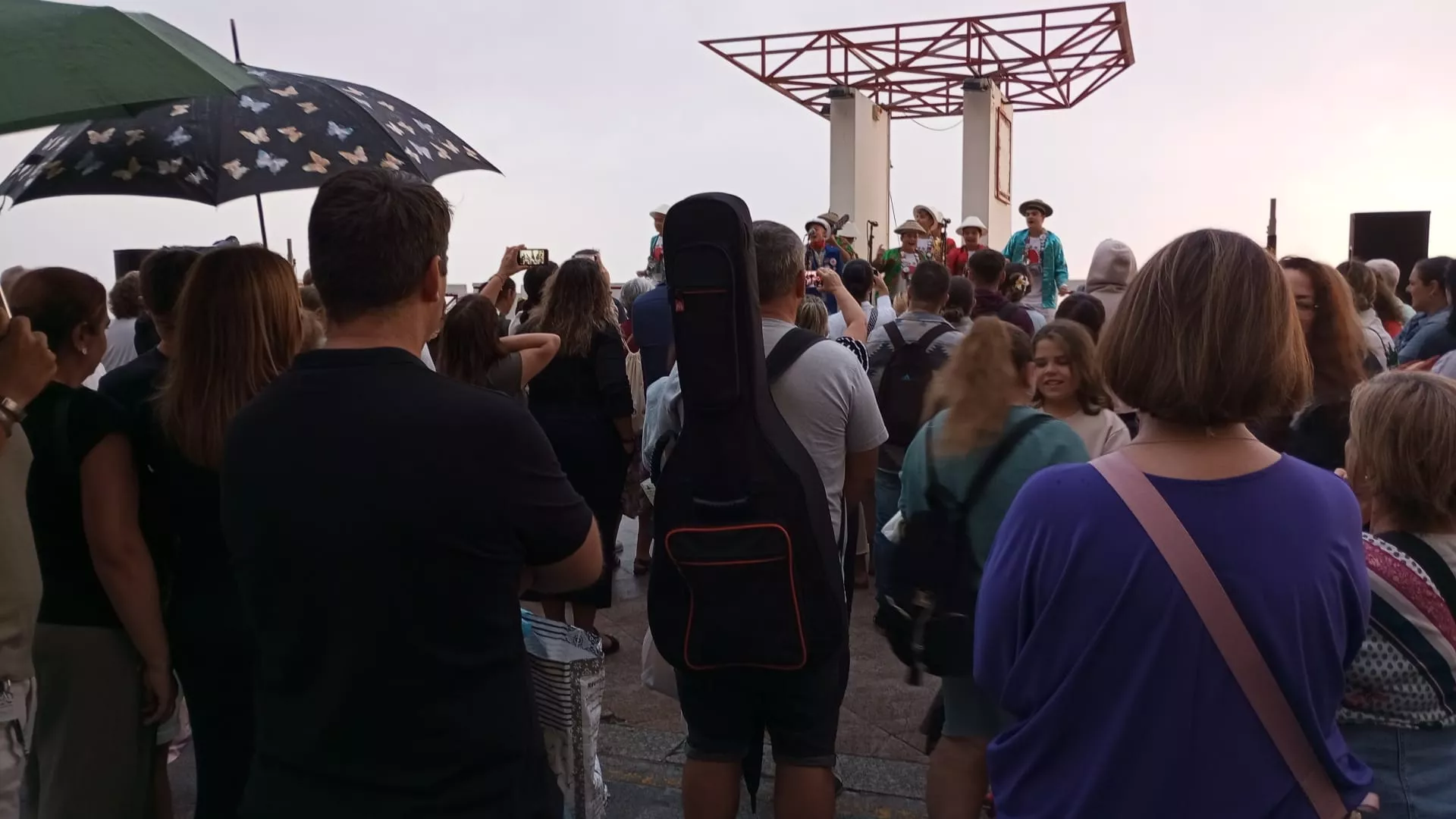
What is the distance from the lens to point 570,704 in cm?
212

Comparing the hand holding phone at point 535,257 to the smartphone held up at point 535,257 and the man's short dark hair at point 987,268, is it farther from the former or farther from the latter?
the man's short dark hair at point 987,268

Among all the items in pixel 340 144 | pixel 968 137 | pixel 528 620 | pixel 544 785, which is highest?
pixel 968 137

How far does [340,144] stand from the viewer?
3.44 m

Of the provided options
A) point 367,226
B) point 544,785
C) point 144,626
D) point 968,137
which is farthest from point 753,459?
point 968,137

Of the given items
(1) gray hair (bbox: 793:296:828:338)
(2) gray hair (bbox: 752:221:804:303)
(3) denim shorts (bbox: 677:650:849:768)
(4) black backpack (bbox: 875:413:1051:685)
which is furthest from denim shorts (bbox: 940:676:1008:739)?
(1) gray hair (bbox: 793:296:828:338)

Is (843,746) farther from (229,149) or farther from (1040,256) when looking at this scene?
(1040,256)

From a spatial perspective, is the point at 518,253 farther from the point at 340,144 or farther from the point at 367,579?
the point at 367,579

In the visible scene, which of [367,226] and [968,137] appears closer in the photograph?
[367,226]

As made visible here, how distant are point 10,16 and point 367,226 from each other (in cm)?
134

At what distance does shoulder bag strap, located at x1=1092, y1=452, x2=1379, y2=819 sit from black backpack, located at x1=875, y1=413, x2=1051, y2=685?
1355 mm

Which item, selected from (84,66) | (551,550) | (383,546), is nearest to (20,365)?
(84,66)

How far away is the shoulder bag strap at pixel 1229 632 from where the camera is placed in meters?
1.55

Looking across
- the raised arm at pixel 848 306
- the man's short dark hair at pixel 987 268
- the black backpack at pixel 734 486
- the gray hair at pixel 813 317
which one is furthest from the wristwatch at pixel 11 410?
the man's short dark hair at pixel 987 268

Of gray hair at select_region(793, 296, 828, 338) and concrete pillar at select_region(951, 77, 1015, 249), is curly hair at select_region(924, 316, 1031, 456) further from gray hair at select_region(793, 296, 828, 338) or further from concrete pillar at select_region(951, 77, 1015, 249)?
concrete pillar at select_region(951, 77, 1015, 249)
